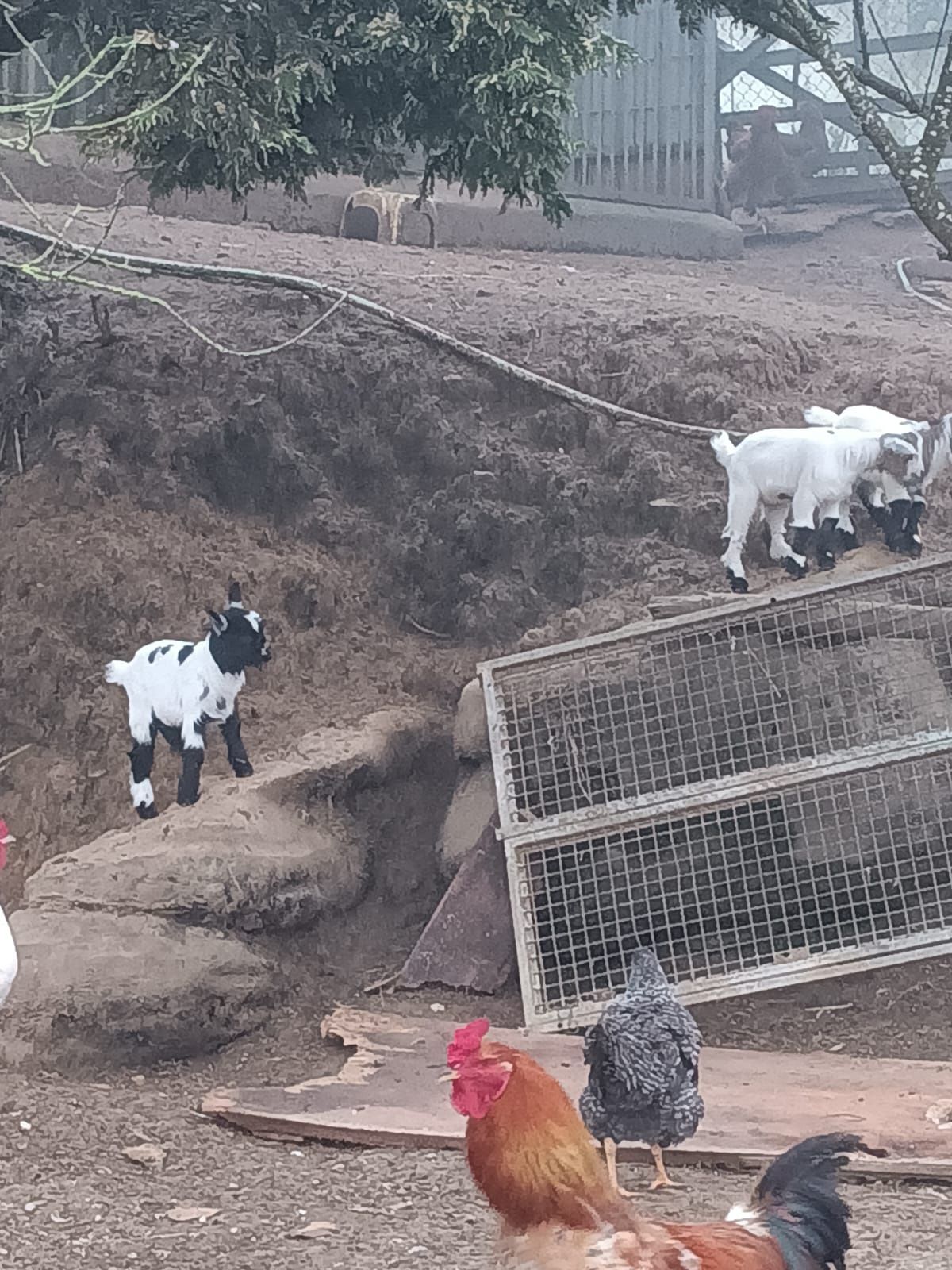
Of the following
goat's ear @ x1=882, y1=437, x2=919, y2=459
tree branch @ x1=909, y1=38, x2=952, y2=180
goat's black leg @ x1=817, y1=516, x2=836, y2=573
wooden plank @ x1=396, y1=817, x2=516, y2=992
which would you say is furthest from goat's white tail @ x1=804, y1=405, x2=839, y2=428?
→ wooden plank @ x1=396, y1=817, x2=516, y2=992

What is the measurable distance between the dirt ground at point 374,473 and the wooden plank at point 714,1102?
34 centimetres

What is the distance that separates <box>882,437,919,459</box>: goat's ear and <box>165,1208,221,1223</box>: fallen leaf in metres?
2.66

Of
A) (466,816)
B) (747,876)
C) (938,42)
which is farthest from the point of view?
(938,42)

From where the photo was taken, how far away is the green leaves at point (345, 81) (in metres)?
3.82

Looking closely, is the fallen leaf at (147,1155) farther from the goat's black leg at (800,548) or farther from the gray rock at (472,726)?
the goat's black leg at (800,548)

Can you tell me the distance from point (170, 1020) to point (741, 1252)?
2127 millimetres

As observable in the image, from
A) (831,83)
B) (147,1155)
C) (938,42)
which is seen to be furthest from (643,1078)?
(938,42)

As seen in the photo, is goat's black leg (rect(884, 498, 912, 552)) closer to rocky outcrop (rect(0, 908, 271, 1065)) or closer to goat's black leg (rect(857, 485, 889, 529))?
goat's black leg (rect(857, 485, 889, 529))

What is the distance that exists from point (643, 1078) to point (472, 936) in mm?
1313

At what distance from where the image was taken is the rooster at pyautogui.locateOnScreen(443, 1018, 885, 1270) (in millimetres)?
1756

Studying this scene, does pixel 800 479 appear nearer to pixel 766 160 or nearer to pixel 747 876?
pixel 747 876

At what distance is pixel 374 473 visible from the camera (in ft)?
16.3

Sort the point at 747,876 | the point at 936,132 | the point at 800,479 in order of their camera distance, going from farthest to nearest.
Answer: the point at 936,132, the point at 800,479, the point at 747,876

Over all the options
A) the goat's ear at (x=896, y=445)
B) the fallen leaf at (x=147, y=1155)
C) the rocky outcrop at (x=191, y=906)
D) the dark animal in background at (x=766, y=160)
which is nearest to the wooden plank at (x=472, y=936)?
the rocky outcrop at (x=191, y=906)
